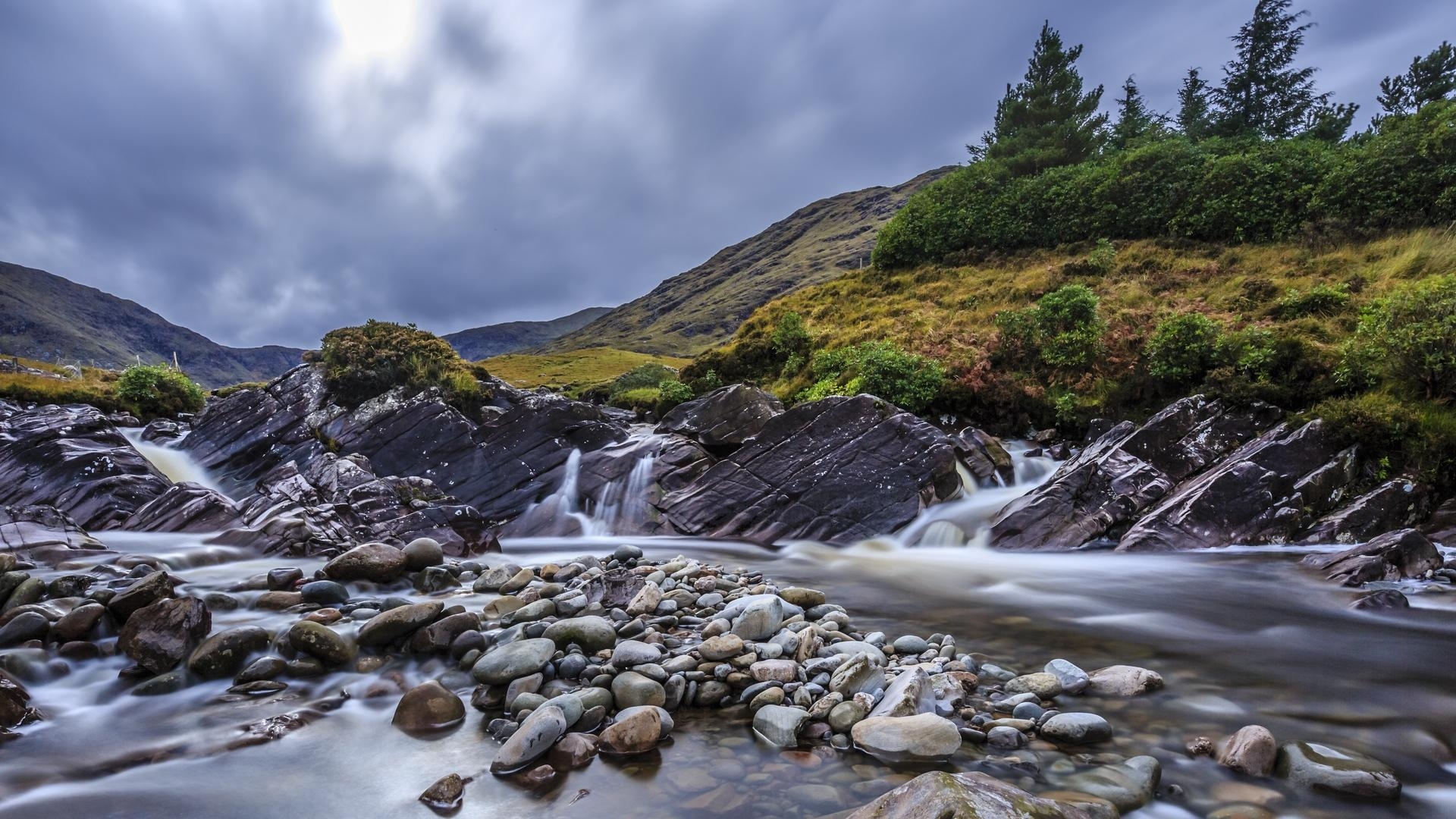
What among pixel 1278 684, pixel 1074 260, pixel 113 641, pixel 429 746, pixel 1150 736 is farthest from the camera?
pixel 1074 260

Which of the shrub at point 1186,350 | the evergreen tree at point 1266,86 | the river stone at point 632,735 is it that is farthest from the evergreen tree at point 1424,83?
the river stone at point 632,735

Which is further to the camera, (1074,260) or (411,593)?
(1074,260)

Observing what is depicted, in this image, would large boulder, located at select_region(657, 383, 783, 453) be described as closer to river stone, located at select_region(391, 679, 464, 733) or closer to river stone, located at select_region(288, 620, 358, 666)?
river stone, located at select_region(288, 620, 358, 666)

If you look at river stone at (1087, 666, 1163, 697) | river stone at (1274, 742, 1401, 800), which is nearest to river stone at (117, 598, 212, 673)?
river stone at (1087, 666, 1163, 697)

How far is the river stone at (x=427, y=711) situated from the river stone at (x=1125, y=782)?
16.2ft

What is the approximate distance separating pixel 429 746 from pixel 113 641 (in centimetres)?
444

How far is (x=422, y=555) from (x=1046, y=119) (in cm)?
5047

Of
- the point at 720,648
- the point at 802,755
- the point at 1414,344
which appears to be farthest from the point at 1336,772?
the point at 1414,344

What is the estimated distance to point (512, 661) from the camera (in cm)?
574

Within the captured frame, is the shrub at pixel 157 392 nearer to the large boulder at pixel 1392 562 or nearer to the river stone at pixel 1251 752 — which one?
the river stone at pixel 1251 752

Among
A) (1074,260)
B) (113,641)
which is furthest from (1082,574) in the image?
(1074,260)

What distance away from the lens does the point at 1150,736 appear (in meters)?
4.50

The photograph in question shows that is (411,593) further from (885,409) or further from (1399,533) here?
(1399,533)

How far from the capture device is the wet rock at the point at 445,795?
395 centimetres
